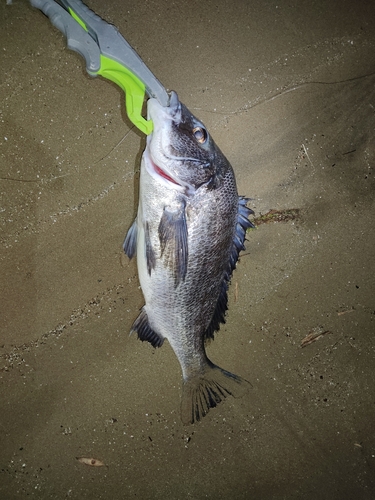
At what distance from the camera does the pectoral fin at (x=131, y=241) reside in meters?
2.62

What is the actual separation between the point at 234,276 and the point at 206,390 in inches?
35.8

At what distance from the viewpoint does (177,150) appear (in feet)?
7.49

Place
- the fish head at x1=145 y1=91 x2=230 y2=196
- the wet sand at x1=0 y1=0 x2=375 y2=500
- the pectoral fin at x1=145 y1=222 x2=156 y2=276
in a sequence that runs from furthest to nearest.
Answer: the wet sand at x1=0 y1=0 x2=375 y2=500 → the pectoral fin at x1=145 y1=222 x2=156 y2=276 → the fish head at x1=145 y1=91 x2=230 y2=196

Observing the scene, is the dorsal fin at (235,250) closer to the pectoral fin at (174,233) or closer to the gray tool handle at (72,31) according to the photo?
the pectoral fin at (174,233)

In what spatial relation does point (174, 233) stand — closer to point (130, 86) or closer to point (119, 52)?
point (130, 86)

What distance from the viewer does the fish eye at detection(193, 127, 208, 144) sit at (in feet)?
7.63

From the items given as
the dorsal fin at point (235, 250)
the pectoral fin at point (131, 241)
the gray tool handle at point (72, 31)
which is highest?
the gray tool handle at point (72, 31)

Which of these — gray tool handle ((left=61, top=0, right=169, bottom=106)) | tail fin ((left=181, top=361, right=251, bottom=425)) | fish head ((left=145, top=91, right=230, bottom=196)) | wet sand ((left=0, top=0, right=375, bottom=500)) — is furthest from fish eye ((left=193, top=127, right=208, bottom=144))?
tail fin ((left=181, top=361, right=251, bottom=425))

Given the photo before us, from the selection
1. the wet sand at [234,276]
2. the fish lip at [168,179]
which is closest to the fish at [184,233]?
the fish lip at [168,179]

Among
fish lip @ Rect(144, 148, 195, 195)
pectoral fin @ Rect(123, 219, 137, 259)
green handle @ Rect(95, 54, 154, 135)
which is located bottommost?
pectoral fin @ Rect(123, 219, 137, 259)

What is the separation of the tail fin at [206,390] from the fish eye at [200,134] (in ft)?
5.10

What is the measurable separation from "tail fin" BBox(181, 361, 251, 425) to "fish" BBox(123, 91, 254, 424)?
0.08 ft

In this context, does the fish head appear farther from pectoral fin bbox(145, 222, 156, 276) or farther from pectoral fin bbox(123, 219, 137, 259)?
pectoral fin bbox(123, 219, 137, 259)

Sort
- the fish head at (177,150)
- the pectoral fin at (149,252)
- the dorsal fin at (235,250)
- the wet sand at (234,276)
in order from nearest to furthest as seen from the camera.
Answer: the fish head at (177,150) < the pectoral fin at (149,252) < the dorsal fin at (235,250) < the wet sand at (234,276)
